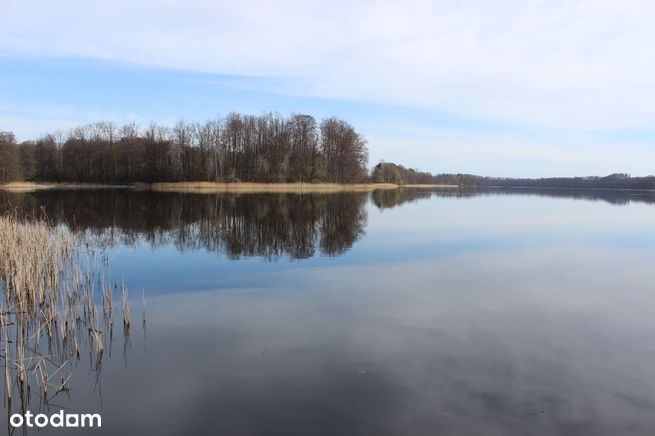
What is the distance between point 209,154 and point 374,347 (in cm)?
5902

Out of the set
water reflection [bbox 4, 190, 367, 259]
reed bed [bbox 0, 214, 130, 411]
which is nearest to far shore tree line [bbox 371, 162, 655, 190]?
water reflection [bbox 4, 190, 367, 259]

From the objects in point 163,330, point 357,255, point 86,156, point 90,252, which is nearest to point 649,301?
point 357,255

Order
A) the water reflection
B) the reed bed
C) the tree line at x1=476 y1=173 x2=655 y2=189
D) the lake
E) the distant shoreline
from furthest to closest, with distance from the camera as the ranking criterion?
1. the tree line at x1=476 y1=173 x2=655 y2=189
2. the distant shoreline
3. the water reflection
4. the reed bed
5. the lake

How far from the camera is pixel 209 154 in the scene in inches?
2440

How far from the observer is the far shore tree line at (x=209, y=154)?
62.9 metres

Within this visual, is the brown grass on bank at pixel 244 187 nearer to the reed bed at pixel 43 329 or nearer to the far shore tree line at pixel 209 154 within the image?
the far shore tree line at pixel 209 154

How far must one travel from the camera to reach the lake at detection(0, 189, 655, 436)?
4613 mm

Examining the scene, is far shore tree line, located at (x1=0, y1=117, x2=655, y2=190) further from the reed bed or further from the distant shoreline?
the reed bed

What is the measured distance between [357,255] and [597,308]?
271 inches

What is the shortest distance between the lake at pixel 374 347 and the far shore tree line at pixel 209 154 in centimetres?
5048

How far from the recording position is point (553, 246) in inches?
650

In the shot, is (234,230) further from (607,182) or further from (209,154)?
(607,182)

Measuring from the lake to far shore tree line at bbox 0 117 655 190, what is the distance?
166 feet

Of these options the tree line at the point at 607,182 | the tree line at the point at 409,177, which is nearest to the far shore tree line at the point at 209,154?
the tree line at the point at 409,177
